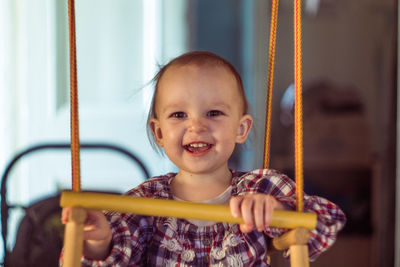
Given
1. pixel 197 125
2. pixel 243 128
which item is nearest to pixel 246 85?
pixel 243 128

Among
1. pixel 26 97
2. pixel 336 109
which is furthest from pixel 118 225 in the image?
pixel 336 109

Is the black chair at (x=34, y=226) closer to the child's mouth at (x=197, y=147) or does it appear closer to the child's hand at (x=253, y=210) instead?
the child's mouth at (x=197, y=147)

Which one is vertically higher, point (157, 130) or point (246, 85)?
point (246, 85)

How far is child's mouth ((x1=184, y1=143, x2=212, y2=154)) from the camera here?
33.4 inches

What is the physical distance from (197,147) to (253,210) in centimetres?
21

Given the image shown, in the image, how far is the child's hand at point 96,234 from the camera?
708mm

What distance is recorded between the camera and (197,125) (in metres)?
0.83

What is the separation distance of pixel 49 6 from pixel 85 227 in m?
1.38

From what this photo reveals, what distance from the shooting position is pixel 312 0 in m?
2.69

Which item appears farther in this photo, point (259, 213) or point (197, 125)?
point (197, 125)

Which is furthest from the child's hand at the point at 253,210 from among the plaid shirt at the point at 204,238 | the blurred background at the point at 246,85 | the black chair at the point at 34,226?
the black chair at the point at 34,226

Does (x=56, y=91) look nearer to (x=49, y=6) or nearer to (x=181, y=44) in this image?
(x=49, y=6)

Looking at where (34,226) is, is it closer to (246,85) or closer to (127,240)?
(127,240)

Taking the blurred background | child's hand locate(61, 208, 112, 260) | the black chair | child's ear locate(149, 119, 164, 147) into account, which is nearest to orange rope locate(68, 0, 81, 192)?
child's hand locate(61, 208, 112, 260)
